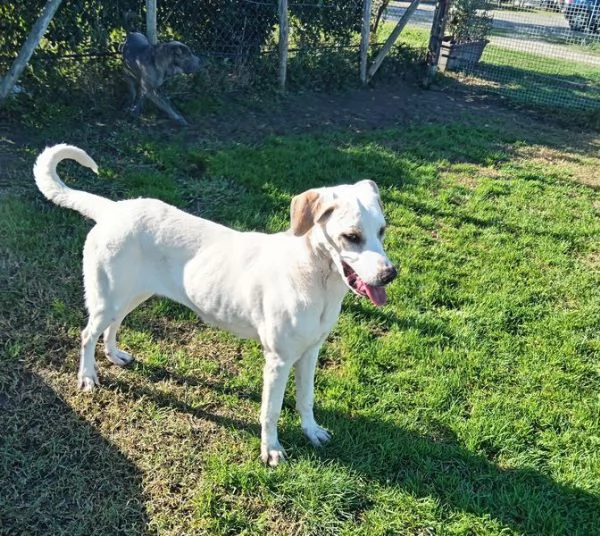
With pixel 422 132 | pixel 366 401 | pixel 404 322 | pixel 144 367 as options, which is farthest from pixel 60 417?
pixel 422 132

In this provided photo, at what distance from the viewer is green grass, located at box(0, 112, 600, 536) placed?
2705mm

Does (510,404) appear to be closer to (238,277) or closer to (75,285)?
(238,277)

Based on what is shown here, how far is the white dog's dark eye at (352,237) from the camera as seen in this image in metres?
2.32

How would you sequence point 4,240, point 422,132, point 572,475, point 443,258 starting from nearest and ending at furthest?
point 572,475 → point 4,240 → point 443,258 → point 422,132

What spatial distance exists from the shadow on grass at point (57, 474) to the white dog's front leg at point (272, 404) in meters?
0.70

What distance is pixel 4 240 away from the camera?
4391 millimetres

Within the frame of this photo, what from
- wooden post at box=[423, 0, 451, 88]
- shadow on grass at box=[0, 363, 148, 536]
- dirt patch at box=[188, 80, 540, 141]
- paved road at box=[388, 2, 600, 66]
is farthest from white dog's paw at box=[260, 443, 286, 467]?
paved road at box=[388, 2, 600, 66]

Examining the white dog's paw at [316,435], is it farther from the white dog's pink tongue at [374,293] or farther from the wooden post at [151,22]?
the wooden post at [151,22]

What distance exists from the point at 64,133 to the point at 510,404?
5753 mm

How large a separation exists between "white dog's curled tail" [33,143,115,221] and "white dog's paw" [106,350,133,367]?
0.96 metres

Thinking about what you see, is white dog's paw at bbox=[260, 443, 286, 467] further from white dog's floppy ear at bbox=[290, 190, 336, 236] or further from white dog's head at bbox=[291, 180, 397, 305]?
white dog's floppy ear at bbox=[290, 190, 336, 236]

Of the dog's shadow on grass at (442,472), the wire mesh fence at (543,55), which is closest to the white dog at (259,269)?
the dog's shadow on grass at (442,472)

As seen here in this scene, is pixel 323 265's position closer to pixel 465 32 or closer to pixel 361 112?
pixel 361 112

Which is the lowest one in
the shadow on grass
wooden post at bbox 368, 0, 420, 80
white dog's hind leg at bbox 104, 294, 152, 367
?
the shadow on grass
